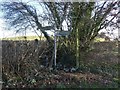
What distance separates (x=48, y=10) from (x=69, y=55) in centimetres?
133

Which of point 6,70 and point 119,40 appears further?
point 119,40

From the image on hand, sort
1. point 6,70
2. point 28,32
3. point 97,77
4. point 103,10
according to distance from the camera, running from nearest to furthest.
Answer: point 6,70 < point 97,77 < point 28,32 < point 103,10

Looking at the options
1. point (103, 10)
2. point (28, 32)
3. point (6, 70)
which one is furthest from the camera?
point (103, 10)

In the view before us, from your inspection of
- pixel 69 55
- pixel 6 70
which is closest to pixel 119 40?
pixel 69 55

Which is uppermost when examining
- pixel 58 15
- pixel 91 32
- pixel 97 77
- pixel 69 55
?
pixel 58 15

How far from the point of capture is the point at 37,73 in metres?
5.73

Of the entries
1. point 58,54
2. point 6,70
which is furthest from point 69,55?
point 6,70

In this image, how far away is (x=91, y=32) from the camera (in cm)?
722

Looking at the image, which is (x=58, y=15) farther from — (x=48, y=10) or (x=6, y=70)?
(x=6, y=70)

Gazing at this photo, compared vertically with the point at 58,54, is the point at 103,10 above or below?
above

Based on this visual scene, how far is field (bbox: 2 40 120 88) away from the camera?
5.39 m

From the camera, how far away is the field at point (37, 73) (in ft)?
17.7

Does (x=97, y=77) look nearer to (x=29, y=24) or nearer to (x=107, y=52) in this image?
(x=107, y=52)

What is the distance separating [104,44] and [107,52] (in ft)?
0.78
